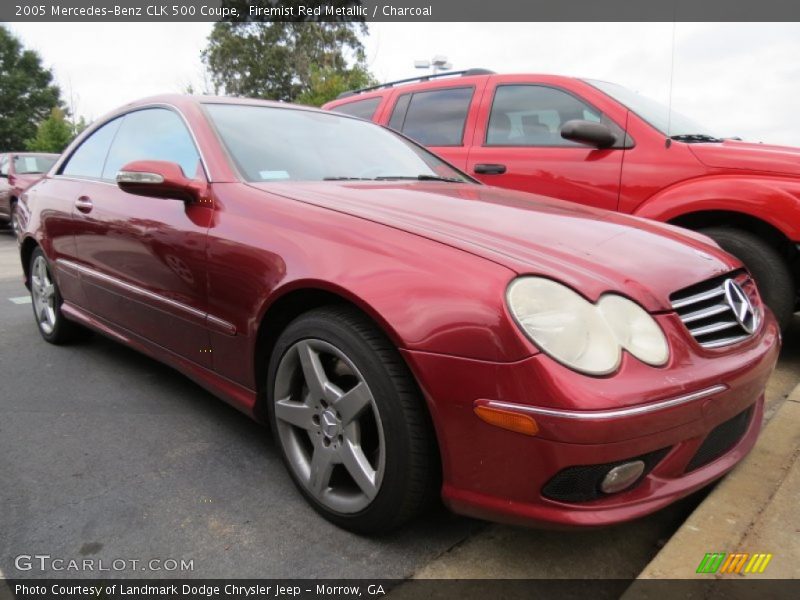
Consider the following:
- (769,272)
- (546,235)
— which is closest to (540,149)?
(769,272)

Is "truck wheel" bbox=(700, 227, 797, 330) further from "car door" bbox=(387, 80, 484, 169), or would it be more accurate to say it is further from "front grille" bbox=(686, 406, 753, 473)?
"car door" bbox=(387, 80, 484, 169)

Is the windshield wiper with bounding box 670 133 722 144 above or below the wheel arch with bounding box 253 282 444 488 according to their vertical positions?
above

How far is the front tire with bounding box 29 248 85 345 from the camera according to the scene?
3621mm

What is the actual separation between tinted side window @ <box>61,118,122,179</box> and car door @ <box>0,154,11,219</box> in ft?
30.1

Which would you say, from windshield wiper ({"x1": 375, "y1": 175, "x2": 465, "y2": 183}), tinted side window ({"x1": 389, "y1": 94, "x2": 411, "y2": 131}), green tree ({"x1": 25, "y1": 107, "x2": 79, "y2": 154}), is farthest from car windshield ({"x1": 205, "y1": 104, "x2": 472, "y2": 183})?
green tree ({"x1": 25, "y1": 107, "x2": 79, "y2": 154})

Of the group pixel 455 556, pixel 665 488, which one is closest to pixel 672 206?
pixel 665 488

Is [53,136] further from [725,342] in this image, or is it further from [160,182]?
[725,342]

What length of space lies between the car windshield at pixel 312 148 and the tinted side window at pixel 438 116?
→ 4.17 feet

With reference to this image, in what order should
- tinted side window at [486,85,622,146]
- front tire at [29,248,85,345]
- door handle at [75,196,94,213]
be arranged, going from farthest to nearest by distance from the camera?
tinted side window at [486,85,622,146], front tire at [29,248,85,345], door handle at [75,196,94,213]

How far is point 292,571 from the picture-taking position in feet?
5.49

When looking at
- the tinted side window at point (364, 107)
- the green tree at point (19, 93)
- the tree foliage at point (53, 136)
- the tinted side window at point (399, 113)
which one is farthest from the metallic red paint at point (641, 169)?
the green tree at point (19, 93)

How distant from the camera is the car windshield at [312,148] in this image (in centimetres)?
238

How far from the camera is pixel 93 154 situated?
337 cm

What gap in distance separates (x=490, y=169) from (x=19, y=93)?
139ft
